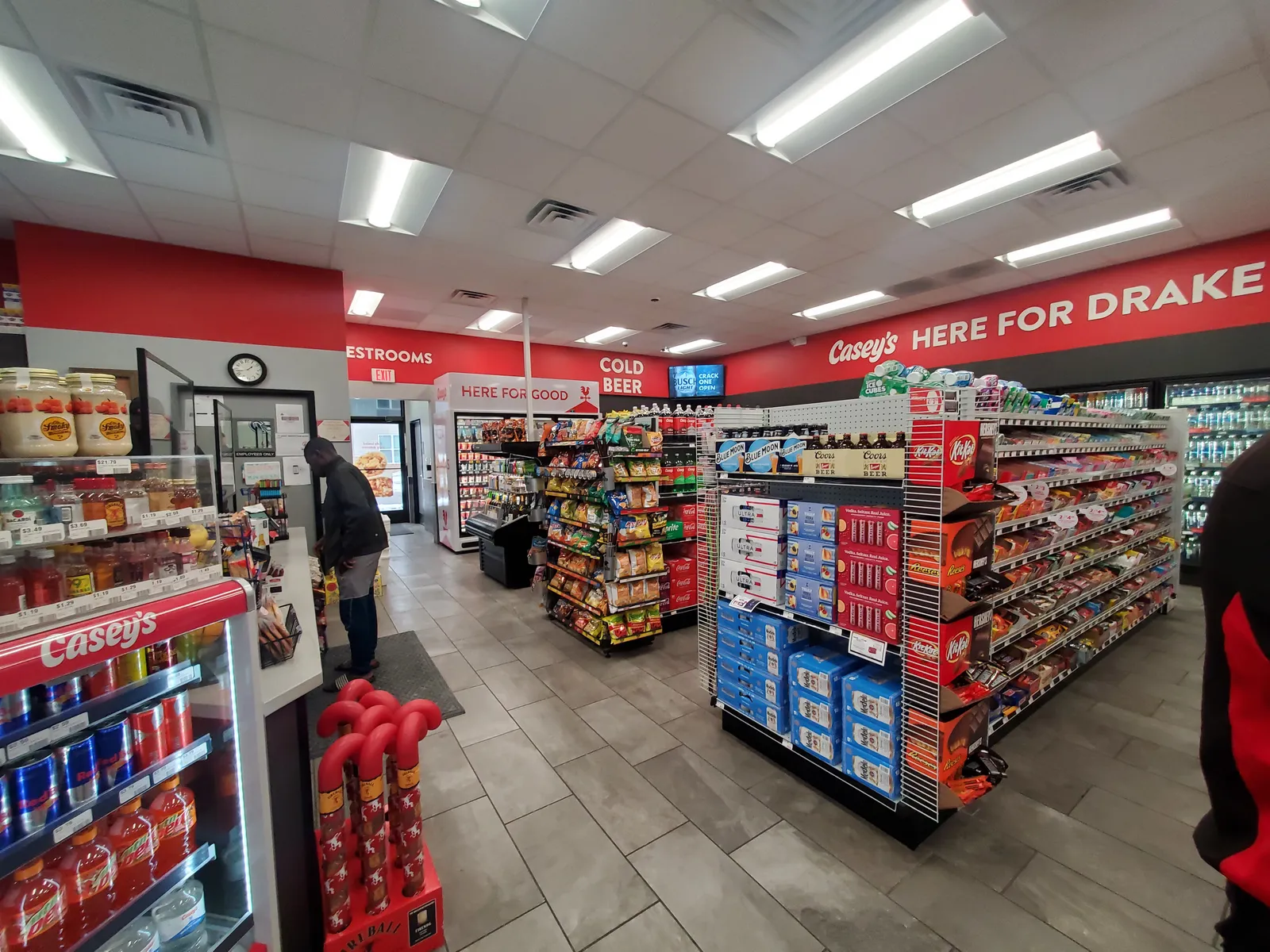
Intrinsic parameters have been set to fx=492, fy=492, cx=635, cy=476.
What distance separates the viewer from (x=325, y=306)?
5.39 metres

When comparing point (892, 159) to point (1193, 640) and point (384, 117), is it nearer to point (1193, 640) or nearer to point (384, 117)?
point (384, 117)

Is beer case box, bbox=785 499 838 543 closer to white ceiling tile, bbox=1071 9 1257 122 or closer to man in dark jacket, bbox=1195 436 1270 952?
man in dark jacket, bbox=1195 436 1270 952

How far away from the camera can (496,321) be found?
7.99 meters

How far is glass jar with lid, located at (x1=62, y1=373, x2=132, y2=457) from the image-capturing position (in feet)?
4.11

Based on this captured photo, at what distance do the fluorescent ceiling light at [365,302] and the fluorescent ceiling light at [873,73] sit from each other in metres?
5.20

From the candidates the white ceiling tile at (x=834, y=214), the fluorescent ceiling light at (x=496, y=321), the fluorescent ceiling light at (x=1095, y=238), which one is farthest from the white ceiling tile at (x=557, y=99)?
the fluorescent ceiling light at (x=1095, y=238)

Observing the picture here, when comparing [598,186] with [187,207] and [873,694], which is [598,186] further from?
[873,694]

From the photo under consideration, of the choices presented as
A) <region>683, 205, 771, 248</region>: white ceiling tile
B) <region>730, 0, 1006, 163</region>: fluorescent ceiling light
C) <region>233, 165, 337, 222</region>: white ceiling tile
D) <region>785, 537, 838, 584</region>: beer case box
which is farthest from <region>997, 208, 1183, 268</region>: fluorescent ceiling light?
<region>233, 165, 337, 222</region>: white ceiling tile

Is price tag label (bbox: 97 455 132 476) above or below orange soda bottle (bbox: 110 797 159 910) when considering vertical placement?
above

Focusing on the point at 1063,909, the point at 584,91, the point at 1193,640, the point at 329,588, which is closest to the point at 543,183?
the point at 584,91

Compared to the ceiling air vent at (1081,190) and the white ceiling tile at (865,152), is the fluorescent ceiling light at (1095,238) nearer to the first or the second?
the ceiling air vent at (1081,190)

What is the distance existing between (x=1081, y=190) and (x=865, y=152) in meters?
2.22

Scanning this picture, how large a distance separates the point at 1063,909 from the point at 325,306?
7021mm

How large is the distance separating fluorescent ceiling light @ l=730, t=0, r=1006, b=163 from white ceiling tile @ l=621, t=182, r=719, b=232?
82 cm
